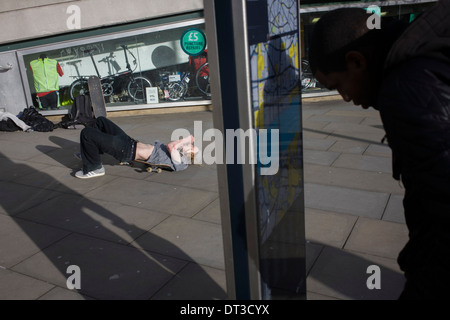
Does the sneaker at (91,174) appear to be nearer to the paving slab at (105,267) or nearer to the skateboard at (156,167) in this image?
the skateboard at (156,167)

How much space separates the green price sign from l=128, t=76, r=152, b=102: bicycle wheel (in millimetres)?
1393

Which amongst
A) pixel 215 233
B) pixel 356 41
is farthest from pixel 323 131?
pixel 356 41

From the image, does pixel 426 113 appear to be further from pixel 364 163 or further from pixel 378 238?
pixel 364 163

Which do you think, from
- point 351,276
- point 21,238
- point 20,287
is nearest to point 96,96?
point 21,238

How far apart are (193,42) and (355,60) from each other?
1038 centimetres

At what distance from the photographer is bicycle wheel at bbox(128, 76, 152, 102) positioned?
11945 millimetres

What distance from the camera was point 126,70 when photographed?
468 inches

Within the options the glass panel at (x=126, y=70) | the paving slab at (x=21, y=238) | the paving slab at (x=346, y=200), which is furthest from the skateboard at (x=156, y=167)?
the glass panel at (x=126, y=70)

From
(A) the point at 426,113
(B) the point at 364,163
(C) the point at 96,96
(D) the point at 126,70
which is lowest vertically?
(B) the point at 364,163

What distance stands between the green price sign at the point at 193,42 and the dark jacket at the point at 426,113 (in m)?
10.4

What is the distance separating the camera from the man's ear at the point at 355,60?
60.1 inches

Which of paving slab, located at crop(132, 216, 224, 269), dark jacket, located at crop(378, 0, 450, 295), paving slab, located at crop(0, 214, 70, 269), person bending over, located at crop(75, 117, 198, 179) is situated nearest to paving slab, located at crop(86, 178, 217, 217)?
paving slab, located at crop(132, 216, 224, 269)

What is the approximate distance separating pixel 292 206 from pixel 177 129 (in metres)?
7.18
